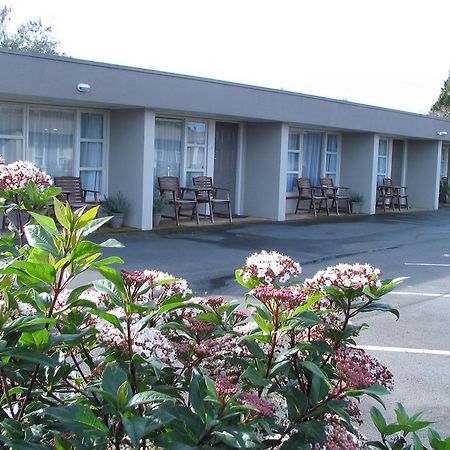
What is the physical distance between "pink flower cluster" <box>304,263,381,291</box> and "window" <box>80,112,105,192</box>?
44.6ft

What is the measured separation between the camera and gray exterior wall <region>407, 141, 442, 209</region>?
84.9 ft

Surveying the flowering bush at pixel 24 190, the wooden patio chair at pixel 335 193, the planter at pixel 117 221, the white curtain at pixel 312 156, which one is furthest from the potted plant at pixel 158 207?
the flowering bush at pixel 24 190

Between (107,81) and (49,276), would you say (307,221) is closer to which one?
(107,81)

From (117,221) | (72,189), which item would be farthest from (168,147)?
(72,189)

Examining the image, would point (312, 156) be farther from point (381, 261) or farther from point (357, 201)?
point (381, 261)

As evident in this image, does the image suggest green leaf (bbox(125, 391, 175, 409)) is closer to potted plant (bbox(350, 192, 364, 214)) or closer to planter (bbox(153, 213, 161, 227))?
planter (bbox(153, 213, 161, 227))

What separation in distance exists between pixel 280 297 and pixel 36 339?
0.74 metres

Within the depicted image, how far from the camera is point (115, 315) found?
224 centimetres

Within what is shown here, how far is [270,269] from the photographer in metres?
2.51

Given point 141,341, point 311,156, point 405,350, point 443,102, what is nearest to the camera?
point 141,341

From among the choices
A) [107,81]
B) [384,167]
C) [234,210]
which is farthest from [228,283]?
[384,167]

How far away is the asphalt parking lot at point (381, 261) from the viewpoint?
20.8 ft

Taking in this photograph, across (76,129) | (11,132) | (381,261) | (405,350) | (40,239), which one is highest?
(76,129)

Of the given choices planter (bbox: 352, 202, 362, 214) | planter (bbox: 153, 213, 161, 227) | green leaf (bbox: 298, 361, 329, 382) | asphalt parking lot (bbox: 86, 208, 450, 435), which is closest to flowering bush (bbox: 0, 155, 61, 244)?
green leaf (bbox: 298, 361, 329, 382)
